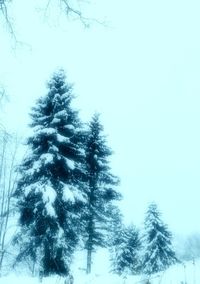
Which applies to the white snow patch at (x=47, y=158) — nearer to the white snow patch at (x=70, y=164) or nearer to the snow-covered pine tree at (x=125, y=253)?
the white snow patch at (x=70, y=164)

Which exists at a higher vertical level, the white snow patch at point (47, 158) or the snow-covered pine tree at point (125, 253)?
the white snow patch at point (47, 158)

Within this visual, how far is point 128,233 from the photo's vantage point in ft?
147

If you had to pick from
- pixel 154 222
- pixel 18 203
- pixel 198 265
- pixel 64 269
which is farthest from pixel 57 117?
pixel 154 222

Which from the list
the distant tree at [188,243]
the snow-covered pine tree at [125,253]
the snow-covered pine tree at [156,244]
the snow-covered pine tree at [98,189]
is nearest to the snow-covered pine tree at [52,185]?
the snow-covered pine tree at [98,189]

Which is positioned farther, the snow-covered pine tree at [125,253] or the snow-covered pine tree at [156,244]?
the snow-covered pine tree at [125,253]

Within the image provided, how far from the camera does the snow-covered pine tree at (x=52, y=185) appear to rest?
17.9m

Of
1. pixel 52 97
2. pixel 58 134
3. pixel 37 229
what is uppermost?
pixel 52 97

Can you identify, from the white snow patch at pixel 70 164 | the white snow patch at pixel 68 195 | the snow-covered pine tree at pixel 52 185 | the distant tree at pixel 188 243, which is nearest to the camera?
the snow-covered pine tree at pixel 52 185

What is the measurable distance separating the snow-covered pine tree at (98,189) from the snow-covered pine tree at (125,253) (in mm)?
17947

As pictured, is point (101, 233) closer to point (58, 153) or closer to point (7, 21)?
point (58, 153)

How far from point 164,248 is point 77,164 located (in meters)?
21.5

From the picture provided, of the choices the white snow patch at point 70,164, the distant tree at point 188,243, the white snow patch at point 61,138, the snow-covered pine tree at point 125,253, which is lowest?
the snow-covered pine tree at point 125,253

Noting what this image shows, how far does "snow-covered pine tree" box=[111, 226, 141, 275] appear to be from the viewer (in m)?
41.4

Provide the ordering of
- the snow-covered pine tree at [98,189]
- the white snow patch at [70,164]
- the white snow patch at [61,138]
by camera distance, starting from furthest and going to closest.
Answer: the snow-covered pine tree at [98,189] < the white snow patch at [61,138] < the white snow patch at [70,164]
